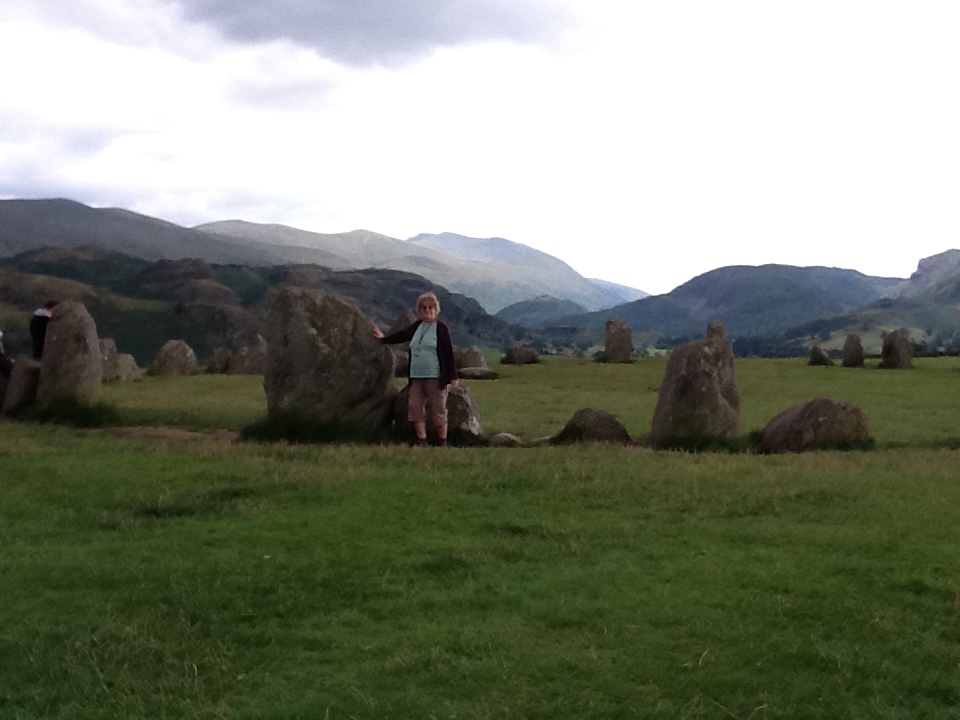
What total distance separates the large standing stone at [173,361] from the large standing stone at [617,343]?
81.1 ft

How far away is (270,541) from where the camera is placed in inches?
402

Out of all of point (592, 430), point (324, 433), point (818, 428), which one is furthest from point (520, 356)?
point (818, 428)

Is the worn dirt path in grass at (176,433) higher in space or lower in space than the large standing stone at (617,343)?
lower

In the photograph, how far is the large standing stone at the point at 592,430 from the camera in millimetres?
19750

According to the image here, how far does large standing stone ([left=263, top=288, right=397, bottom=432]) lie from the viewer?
66.7ft

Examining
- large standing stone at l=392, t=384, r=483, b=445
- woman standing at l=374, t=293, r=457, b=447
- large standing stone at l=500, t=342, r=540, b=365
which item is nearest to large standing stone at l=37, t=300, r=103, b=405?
large standing stone at l=392, t=384, r=483, b=445

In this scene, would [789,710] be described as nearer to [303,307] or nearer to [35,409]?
[303,307]

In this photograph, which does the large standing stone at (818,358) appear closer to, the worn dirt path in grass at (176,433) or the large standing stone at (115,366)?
the large standing stone at (115,366)

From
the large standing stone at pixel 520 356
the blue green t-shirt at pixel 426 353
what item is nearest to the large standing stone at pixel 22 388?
the blue green t-shirt at pixel 426 353

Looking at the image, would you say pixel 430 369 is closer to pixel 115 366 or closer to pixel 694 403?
pixel 694 403

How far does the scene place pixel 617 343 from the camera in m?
54.4

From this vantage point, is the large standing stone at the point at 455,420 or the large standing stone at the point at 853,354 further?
the large standing stone at the point at 853,354

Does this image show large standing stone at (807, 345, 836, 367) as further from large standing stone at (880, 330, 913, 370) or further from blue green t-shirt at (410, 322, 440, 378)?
blue green t-shirt at (410, 322, 440, 378)

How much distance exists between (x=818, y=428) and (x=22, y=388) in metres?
20.5
